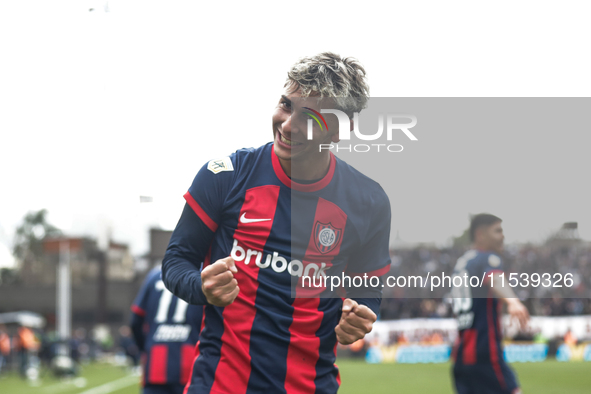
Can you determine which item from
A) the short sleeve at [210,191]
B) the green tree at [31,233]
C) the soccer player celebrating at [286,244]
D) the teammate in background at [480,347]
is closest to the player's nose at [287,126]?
the soccer player celebrating at [286,244]

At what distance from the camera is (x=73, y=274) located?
53156 mm

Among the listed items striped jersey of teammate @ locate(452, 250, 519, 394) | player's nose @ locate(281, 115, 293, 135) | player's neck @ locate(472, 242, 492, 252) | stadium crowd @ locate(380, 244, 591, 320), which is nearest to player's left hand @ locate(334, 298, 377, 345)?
stadium crowd @ locate(380, 244, 591, 320)

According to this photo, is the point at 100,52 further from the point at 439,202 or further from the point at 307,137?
the point at 439,202

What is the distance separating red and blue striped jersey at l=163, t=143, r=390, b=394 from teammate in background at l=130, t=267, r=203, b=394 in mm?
2680

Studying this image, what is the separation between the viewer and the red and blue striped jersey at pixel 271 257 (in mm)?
2262

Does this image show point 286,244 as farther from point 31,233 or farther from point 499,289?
point 31,233

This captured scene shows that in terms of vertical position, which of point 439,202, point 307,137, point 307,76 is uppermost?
point 307,76

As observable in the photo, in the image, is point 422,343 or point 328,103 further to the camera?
point 422,343

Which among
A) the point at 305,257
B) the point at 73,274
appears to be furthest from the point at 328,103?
the point at 73,274

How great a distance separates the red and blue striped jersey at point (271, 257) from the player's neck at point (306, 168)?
30 millimetres

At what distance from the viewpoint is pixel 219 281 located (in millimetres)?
1979

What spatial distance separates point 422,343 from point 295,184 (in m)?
19.3

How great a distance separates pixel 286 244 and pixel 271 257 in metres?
0.08

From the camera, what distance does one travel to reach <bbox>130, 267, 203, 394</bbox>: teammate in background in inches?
194
